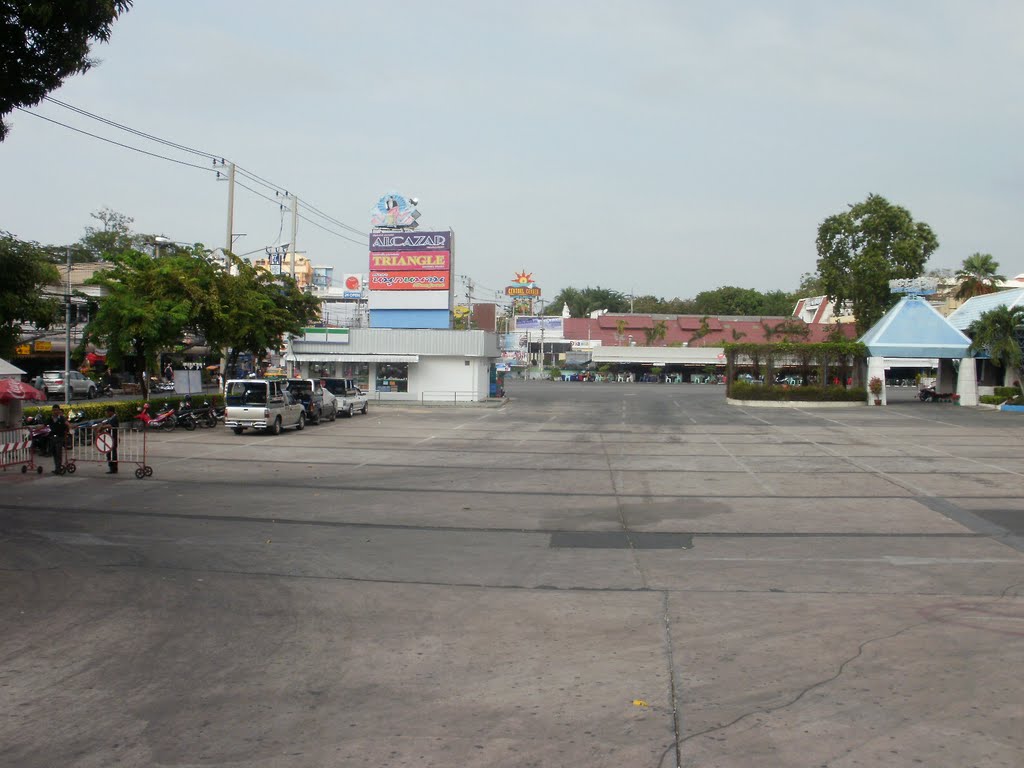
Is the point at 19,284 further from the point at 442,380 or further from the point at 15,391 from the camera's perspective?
the point at 442,380

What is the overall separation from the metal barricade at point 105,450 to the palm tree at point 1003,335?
40992 millimetres

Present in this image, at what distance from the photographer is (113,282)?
3178 cm

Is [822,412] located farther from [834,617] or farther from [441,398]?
[834,617]

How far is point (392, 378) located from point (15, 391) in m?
30.8

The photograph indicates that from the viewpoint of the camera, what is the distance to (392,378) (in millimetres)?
51719

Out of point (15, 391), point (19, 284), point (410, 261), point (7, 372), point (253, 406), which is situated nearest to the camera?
point (19, 284)

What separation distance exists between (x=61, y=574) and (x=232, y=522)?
13.1 feet

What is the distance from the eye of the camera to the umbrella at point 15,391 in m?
21.2

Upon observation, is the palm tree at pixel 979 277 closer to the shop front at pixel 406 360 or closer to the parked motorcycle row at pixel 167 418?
the shop front at pixel 406 360

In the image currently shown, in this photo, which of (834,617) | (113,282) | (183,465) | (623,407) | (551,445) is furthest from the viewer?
(623,407)

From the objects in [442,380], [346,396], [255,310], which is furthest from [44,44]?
[442,380]

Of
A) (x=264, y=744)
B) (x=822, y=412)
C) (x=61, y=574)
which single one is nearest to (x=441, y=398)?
(x=822, y=412)

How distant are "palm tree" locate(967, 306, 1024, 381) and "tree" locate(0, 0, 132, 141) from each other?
4465cm

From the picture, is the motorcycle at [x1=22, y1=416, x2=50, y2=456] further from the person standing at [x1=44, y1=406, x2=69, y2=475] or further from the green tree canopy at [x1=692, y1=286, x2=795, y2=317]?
the green tree canopy at [x1=692, y1=286, x2=795, y2=317]
